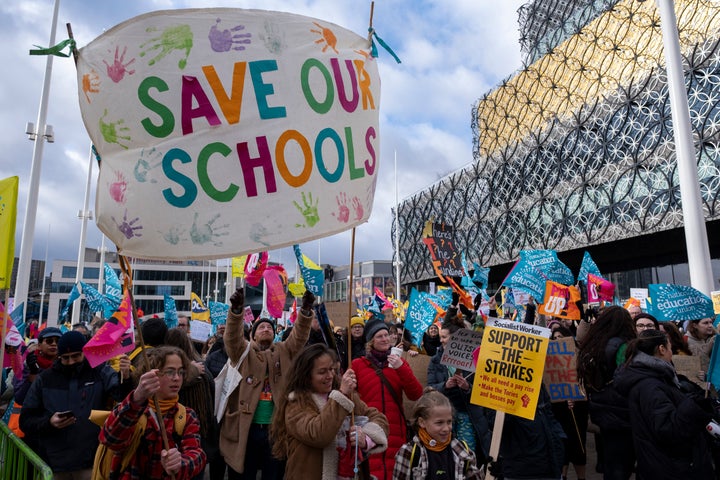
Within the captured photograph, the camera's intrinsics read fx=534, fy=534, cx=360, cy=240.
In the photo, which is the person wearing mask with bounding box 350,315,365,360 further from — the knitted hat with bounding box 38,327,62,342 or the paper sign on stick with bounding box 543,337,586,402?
the knitted hat with bounding box 38,327,62,342

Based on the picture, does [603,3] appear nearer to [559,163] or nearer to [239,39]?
[559,163]

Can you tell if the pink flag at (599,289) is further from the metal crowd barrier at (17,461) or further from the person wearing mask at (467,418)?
the metal crowd barrier at (17,461)

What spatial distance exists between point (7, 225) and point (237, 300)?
1921 millimetres

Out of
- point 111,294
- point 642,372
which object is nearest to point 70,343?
point 642,372

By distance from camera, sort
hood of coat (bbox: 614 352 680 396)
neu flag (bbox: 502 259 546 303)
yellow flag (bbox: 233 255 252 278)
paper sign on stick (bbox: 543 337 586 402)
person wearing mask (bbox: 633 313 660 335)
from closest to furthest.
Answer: hood of coat (bbox: 614 352 680 396) → paper sign on stick (bbox: 543 337 586 402) → person wearing mask (bbox: 633 313 660 335) → neu flag (bbox: 502 259 546 303) → yellow flag (bbox: 233 255 252 278)

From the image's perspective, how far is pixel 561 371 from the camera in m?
4.88

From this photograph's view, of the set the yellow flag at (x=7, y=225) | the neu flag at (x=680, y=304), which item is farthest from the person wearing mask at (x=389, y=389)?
the neu flag at (x=680, y=304)

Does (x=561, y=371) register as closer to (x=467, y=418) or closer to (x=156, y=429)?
(x=467, y=418)

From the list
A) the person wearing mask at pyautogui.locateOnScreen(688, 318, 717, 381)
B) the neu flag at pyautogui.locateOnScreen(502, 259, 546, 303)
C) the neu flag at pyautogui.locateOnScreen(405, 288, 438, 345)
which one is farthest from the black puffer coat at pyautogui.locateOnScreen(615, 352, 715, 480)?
the neu flag at pyautogui.locateOnScreen(405, 288, 438, 345)

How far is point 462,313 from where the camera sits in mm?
7734

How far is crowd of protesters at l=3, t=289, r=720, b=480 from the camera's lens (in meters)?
2.95

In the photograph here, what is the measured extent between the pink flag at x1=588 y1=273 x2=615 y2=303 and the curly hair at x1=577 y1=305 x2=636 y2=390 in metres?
8.02

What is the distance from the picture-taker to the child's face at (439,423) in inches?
127

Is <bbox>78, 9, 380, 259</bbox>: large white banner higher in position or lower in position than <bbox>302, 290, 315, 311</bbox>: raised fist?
higher
